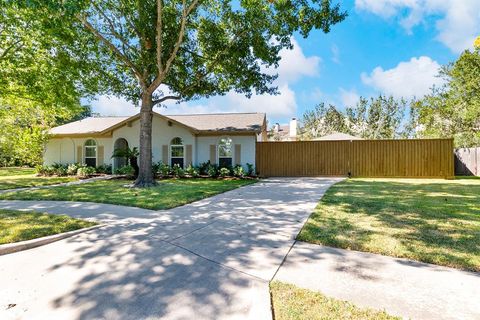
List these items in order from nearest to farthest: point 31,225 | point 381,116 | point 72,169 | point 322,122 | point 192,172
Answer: point 31,225 → point 192,172 → point 72,169 → point 381,116 → point 322,122

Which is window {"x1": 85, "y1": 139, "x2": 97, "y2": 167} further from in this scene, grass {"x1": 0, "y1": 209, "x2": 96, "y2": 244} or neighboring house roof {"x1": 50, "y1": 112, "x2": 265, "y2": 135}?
grass {"x1": 0, "y1": 209, "x2": 96, "y2": 244}

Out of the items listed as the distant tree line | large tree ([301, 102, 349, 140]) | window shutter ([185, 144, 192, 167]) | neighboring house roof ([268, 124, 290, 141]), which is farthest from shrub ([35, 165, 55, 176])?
large tree ([301, 102, 349, 140])

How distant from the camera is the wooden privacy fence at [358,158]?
1568 cm

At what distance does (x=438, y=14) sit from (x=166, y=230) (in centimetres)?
1699

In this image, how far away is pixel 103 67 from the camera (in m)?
13.4

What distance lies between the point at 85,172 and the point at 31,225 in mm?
13340

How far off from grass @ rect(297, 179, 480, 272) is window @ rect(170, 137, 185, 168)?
1168 centimetres

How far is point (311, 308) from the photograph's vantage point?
2438 millimetres

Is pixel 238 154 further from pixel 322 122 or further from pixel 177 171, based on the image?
pixel 322 122

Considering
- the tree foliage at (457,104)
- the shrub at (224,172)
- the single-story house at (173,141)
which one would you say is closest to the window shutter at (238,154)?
the single-story house at (173,141)

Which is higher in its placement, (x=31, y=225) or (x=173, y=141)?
(x=173, y=141)

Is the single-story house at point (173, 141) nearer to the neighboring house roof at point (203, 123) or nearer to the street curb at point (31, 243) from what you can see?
the neighboring house roof at point (203, 123)

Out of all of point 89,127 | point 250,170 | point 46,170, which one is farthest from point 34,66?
point 250,170

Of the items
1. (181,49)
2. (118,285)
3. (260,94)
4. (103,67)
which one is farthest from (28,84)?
(118,285)
